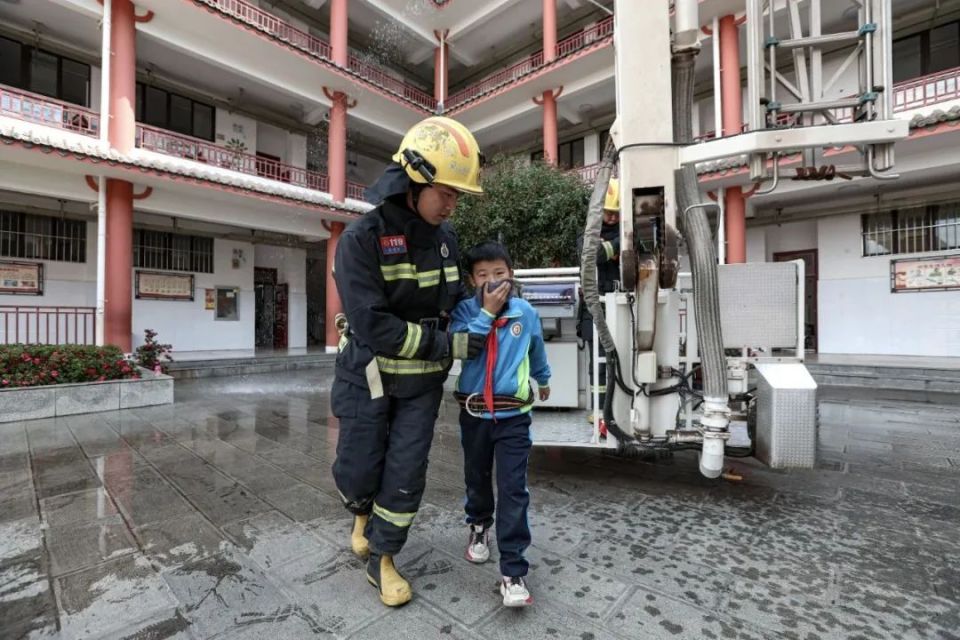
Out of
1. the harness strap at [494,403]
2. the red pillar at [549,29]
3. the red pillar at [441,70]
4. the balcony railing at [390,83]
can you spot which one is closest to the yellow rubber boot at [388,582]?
the harness strap at [494,403]

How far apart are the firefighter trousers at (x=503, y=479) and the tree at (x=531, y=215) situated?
16.7ft

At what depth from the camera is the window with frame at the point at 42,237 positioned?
9914 millimetres

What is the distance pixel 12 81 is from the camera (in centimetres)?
961

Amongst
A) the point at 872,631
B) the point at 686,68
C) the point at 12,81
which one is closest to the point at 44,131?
the point at 12,81

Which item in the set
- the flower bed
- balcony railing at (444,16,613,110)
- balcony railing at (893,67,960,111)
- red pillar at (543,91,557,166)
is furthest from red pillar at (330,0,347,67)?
balcony railing at (893,67,960,111)

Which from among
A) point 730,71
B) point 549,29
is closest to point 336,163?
point 549,29

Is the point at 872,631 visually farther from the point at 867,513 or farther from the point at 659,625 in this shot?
the point at 867,513

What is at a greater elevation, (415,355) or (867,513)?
(415,355)

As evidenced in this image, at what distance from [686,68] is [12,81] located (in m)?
14.2

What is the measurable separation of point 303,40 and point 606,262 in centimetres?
1484

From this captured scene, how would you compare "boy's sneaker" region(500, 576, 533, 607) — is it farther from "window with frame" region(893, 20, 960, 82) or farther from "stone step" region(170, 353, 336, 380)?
"window with frame" region(893, 20, 960, 82)

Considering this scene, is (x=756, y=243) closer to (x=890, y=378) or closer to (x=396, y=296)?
(x=890, y=378)

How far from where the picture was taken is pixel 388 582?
1.84 metres

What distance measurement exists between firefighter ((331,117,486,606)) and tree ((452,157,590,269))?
16.3 feet
